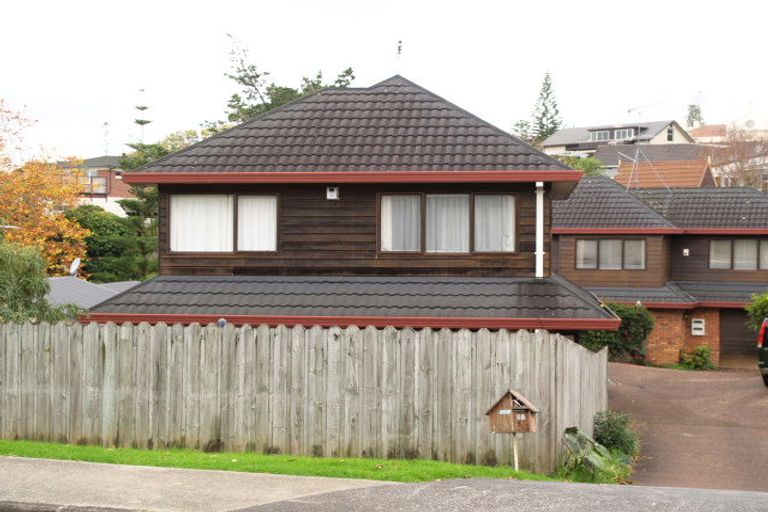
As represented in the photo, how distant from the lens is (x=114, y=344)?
12.0m

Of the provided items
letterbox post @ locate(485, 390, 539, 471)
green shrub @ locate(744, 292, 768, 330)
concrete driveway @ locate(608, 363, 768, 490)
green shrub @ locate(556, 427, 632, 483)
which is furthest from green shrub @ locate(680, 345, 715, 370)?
letterbox post @ locate(485, 390, 539, 471)

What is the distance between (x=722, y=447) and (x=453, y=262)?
550 cm

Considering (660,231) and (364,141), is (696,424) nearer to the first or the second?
(364,141)

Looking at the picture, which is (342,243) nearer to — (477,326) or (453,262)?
(453,262)

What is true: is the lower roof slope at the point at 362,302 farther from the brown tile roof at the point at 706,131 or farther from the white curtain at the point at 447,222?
the brown tile roof at the point at 706,131

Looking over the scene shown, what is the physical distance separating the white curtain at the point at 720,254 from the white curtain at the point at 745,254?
Result: 23 centimetres

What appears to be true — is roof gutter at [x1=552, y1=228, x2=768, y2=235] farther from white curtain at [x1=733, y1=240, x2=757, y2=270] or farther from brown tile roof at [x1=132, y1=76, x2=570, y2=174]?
brown tile roof at [x1=132, y1=76, x2=570, y2=174]

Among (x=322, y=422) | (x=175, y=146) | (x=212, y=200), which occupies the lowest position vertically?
(x=322, y=422)

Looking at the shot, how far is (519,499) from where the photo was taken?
9.15 meters

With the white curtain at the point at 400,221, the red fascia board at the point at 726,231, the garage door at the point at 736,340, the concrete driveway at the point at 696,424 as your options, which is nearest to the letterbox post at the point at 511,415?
the concrete driveway at the point at 696,424

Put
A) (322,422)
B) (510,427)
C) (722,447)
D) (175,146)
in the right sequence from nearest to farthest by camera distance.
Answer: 1. (510,427)
2. (322,422)
3. (722,447)
4. (175,146)

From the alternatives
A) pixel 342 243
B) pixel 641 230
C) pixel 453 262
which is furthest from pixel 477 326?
pixel 641 230

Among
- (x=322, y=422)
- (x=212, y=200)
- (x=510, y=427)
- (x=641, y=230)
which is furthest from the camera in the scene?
(x=641, y=230)

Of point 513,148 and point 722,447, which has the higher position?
point 513,148
